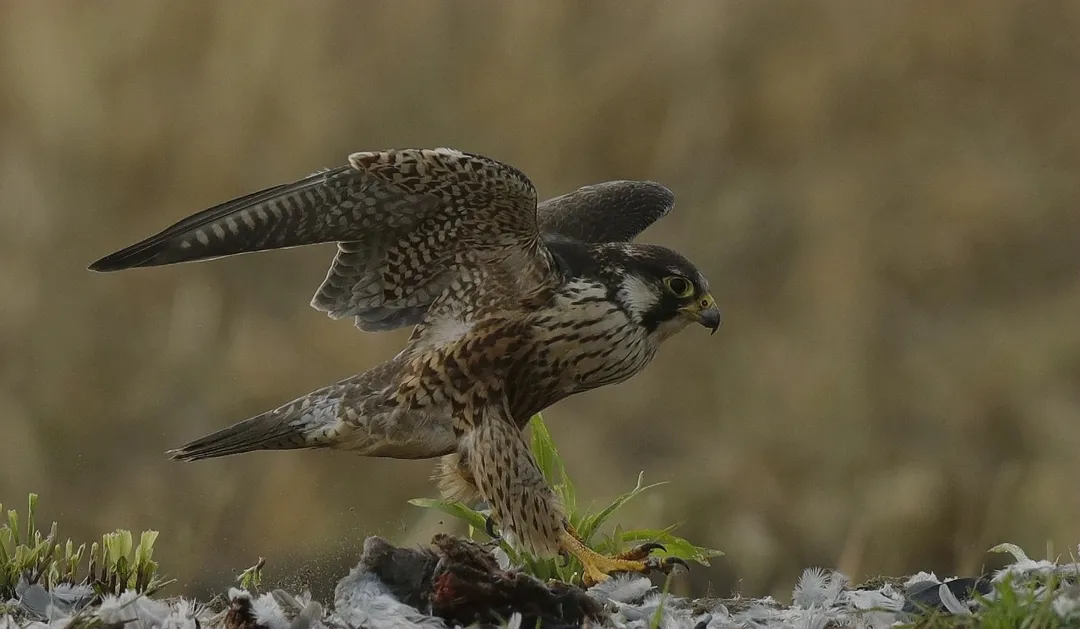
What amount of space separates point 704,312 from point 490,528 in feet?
2.38

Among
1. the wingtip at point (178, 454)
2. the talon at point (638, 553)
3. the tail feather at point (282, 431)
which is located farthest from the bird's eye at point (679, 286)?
the wingtip at point (178, 454)

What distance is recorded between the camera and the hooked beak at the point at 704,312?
2.49 metres

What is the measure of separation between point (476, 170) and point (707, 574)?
1.73 meters

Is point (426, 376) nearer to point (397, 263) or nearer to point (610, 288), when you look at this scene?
point (397, 263)

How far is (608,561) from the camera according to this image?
7.70 feet

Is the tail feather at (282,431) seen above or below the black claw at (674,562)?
above

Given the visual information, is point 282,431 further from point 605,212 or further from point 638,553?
point 605,212

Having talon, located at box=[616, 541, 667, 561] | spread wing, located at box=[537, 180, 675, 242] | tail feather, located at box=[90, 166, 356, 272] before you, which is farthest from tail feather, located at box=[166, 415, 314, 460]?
spread wing, located at box=[537, 180, 675, 242]

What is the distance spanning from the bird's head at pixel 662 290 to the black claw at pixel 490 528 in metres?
0.60

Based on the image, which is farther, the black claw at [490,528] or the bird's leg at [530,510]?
the black claw at [490,528]

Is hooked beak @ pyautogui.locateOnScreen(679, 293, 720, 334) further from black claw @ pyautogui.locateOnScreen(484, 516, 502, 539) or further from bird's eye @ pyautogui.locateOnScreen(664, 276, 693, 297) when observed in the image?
black claw @ pyautogui.locateOnScreen(484, 516, 502, 539)

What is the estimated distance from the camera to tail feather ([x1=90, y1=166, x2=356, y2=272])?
7.27ft

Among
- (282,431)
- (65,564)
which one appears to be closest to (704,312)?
(282,431)

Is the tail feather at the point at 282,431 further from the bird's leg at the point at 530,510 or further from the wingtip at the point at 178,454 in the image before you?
the bird's leg at the point at 530,510
